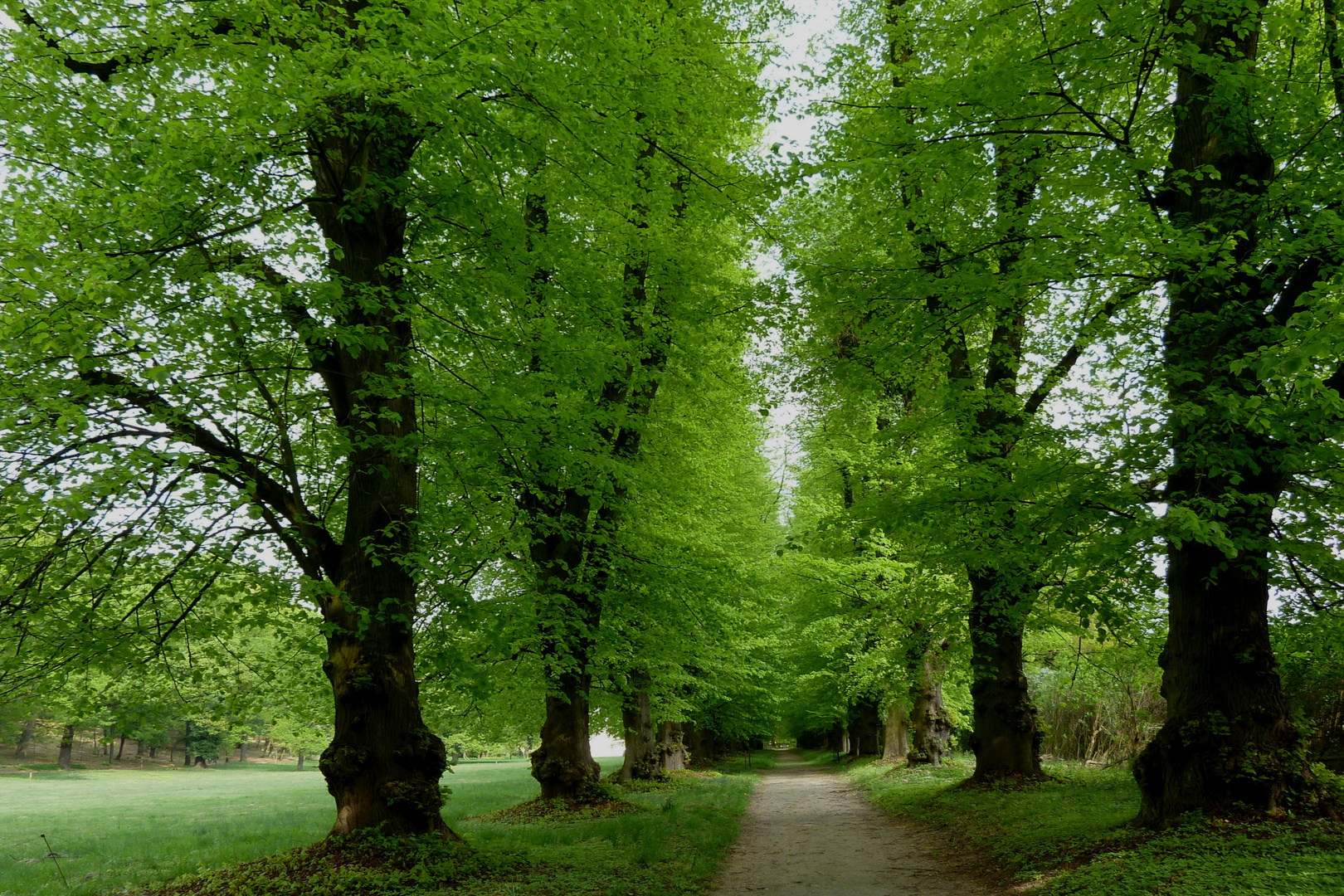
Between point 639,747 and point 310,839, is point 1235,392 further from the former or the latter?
point 639,747

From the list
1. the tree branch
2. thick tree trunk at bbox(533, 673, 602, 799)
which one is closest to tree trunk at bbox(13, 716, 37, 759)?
thick tree trunk at bbox(533, 673, 602, 799)

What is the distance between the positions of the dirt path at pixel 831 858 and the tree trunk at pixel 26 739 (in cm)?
5556

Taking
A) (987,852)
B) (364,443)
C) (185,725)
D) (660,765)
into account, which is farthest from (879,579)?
(185,725)

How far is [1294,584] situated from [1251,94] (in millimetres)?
4731

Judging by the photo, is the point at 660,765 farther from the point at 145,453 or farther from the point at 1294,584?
the point at 145,453

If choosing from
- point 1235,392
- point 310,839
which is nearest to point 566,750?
point 310,839

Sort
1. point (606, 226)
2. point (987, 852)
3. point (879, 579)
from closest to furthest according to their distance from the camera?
point (987, 852), point (606, 226), point (879, 579)

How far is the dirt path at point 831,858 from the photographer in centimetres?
766

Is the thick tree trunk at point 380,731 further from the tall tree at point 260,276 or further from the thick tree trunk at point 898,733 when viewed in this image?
the thick tree trunk at point 898,733

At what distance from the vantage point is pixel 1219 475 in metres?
6.00

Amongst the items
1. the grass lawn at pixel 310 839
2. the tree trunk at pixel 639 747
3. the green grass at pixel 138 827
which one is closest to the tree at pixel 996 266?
the grass lawn at pixel 310 839

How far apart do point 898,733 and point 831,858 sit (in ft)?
52.1

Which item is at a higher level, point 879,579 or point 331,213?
point 331,213

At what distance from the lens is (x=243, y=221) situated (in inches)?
259
